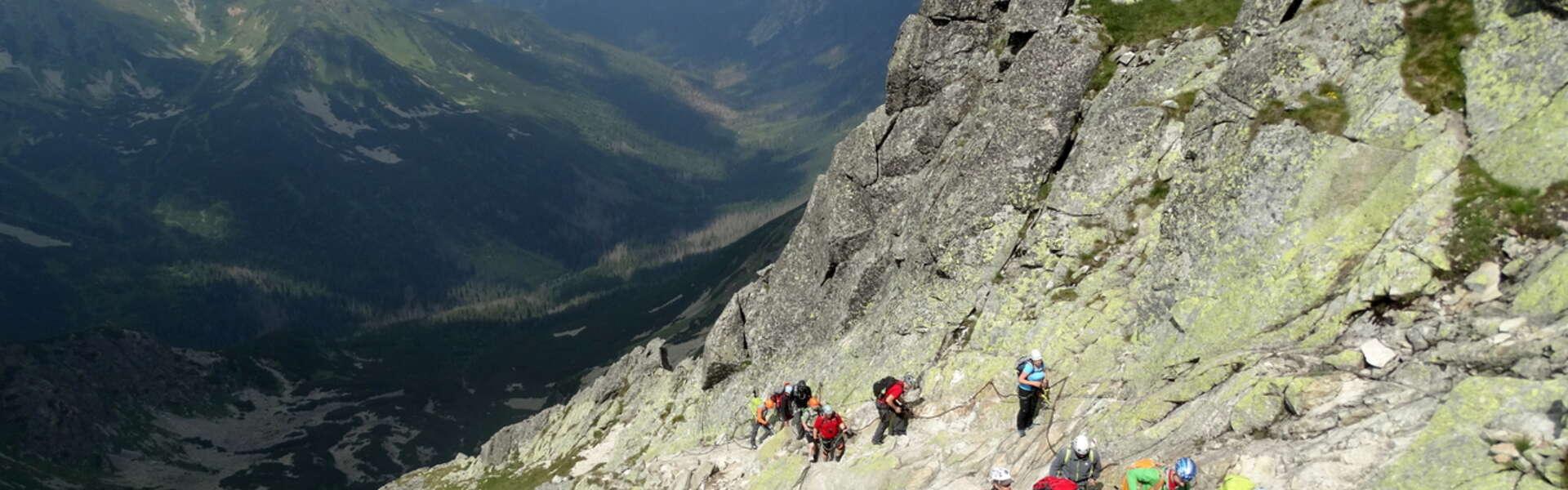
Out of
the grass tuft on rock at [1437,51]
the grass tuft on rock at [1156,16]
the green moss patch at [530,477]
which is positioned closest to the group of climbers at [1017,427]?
the grass tuft on rock at [1437,51]

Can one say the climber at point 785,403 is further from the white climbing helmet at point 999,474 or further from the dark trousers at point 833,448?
the white climbing helmet at point 999,474

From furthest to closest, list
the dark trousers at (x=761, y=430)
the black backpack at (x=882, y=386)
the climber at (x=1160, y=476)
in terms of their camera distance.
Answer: the dark trousers at (x=761, y=430) < the black backpack at (x=882, y=386) < the climber at (x=1160, y=476)

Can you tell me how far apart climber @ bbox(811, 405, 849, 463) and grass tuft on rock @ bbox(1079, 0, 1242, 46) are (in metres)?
23.1

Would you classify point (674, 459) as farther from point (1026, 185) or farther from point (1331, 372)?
point (1331, 372)

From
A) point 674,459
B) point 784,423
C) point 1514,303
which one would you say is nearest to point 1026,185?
point 784,423

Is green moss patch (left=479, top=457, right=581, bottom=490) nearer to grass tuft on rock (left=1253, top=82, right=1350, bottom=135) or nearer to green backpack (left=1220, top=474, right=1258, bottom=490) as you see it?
grass tuft on rock (left=1253, top=82, right=1350, bottom=135)

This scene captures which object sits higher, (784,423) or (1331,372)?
(1331,372)

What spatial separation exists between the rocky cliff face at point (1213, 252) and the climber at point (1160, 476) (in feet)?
5.57

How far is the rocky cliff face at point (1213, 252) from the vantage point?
2223cm

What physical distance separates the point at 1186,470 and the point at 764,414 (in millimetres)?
29438

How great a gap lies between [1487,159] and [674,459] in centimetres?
4614

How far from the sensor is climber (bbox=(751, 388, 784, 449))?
49156 millimetres

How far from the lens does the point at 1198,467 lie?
2462cm

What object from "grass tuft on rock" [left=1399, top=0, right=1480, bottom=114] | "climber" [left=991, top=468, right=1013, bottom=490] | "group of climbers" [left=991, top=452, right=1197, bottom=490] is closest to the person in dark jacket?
"group of climbers" [left=991, top=452, right=1197, bottom=490]
